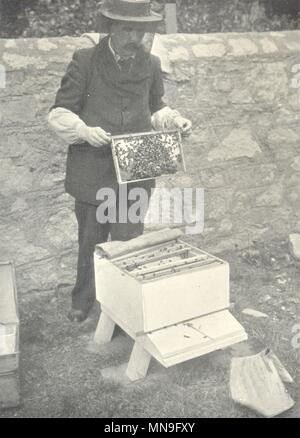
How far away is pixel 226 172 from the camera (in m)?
4.86

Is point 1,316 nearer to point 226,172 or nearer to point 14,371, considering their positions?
point 14,371

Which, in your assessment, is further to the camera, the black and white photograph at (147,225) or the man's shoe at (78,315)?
the man's shoe at (78,315)

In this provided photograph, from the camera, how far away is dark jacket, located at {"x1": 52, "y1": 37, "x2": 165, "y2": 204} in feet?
11.0

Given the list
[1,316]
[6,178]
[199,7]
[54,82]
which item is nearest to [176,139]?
[54,82]

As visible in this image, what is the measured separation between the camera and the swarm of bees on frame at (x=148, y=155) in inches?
131

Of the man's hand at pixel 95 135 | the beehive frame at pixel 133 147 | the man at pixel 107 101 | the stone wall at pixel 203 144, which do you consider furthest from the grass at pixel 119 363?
the man's hand at pixel 95 135

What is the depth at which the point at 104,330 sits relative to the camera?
365 cm

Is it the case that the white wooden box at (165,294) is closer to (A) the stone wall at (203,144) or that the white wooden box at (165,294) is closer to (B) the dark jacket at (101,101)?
(B) the dark jacket at (101,101)

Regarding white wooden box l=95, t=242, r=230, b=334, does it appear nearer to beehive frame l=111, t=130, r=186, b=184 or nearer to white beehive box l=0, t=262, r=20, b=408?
beehive frame l=111, t=130, r=186, b=184

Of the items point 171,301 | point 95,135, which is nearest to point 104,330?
point 171,301

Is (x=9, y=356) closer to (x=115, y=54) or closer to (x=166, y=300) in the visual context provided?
(x=166, y=300)

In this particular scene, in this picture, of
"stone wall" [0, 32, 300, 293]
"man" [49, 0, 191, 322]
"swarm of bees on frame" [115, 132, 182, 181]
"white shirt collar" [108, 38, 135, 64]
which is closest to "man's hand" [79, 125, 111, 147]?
"man" [49, 0, 191, 322]

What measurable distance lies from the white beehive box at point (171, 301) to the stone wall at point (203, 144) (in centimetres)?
105

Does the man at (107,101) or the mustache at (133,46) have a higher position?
the mustache at (133,46)
